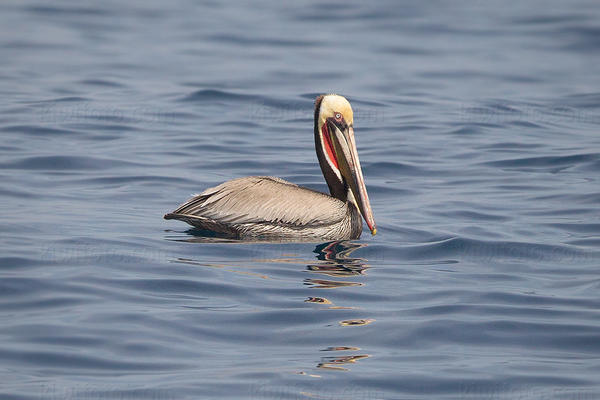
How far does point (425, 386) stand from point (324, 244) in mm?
3350

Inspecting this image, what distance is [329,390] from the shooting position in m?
5.66

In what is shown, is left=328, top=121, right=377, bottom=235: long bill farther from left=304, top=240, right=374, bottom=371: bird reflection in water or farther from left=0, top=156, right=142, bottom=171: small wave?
left=0, top=156, right=142, bottom=171: small wave

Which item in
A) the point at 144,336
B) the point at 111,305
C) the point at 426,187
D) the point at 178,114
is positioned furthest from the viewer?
the point at 178,114

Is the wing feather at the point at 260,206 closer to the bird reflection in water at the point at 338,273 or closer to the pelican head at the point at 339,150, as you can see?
the bird reflection in water at the point at 338,273

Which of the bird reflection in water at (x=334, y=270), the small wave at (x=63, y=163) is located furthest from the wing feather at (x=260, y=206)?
the small wave at (x=63, y=163)

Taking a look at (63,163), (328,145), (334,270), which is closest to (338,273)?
(334,270)

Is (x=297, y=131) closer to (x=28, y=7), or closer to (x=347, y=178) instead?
(x=347, y=178)

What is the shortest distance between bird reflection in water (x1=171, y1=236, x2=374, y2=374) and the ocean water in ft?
0.08

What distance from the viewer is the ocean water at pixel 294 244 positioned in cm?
602

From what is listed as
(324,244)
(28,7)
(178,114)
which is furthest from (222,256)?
(28,7)

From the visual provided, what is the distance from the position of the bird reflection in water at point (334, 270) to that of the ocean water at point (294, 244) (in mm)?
23

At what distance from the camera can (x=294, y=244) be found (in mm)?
8930

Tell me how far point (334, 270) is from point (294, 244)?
92 centimetres

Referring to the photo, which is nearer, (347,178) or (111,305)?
(111,305)
